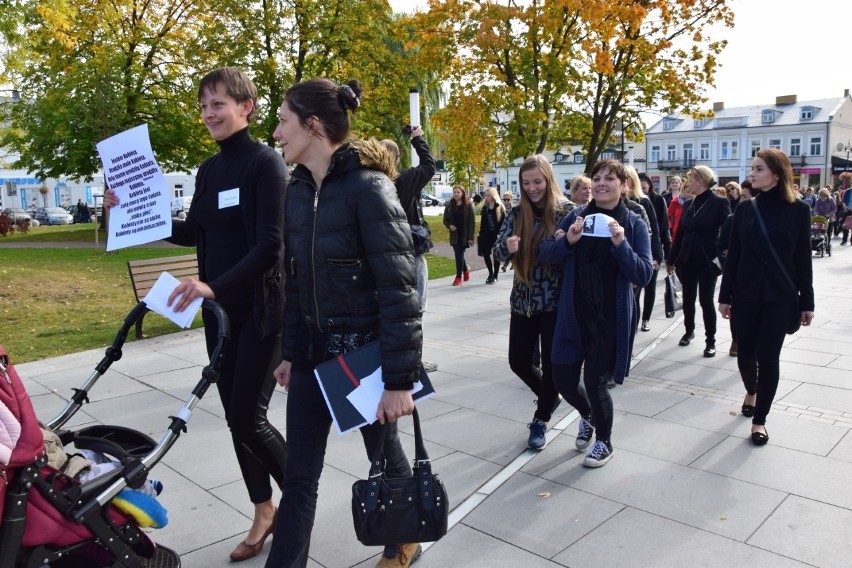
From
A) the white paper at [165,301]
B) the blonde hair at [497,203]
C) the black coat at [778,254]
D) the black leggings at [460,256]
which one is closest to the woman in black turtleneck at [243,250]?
the white paper at [165,301]

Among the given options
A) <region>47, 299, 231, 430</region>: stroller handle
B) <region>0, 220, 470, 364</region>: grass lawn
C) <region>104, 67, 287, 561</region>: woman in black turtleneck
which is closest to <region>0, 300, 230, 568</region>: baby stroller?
<region>47, 299, 231, 430</region>: stroller handle

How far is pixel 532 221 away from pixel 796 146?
75179 millimetres

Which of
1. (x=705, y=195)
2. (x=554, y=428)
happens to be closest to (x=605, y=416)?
(x=554, y=428)

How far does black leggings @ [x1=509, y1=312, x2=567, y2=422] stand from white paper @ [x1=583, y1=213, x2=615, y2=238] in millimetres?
725

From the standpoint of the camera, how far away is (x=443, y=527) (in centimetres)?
254

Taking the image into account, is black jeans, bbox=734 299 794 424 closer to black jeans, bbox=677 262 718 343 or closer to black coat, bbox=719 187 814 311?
black coat, bbox=719 187 814 311

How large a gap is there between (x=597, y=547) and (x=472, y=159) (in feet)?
52.5

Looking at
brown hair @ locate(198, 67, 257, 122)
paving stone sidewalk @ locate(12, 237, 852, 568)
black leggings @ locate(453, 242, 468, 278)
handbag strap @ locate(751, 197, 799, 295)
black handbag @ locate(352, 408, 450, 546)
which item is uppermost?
brown hair @ locate(198, 67, 257, 122)

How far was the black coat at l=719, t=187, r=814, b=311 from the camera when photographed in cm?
459

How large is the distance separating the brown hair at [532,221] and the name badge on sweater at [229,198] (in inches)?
80.8

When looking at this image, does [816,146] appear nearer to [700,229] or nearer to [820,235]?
[820,235]

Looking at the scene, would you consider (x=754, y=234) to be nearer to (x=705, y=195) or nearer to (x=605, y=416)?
(x=605, y=416)

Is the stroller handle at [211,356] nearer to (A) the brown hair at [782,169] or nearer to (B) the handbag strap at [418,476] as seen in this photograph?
(B) the handbag strap at [418,476]

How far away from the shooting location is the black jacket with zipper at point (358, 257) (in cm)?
241
